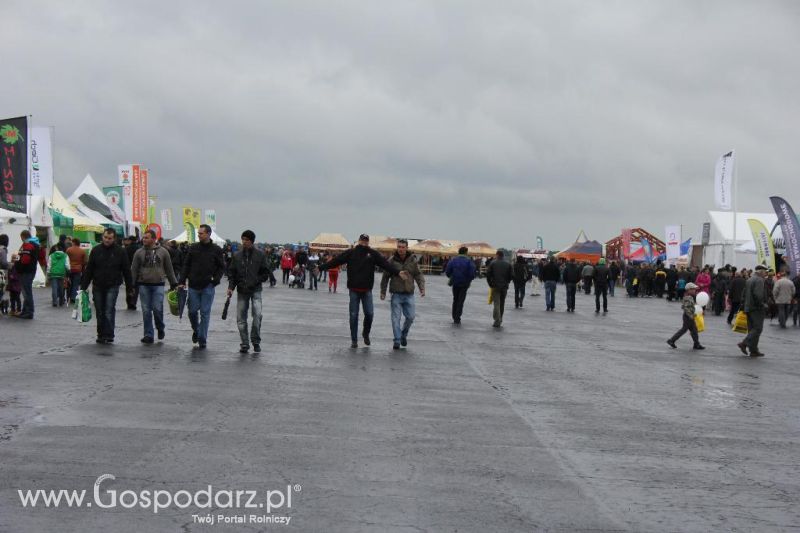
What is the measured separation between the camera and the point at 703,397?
10.9m

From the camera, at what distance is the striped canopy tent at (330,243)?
274 feet

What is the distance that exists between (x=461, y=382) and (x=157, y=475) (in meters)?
5.77

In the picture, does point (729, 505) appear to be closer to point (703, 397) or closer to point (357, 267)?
point (703, 397)

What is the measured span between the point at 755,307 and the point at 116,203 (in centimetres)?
3065

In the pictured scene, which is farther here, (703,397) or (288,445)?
(703,397)

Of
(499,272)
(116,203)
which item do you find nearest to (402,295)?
(499,272)

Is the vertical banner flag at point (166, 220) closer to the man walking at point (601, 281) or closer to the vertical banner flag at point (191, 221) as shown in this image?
the vertical banner flag at point (191, 221)

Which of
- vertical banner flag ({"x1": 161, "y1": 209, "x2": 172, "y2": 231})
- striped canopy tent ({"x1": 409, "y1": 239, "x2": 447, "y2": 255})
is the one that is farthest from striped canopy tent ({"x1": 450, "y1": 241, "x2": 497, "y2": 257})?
vertical banner flag ({"x1": 161, "y1": 209, "x2": 172, "y2": 231})

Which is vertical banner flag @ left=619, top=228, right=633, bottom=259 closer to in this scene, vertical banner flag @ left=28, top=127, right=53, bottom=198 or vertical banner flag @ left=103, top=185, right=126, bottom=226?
vertical banner flag @ left=103, top=185, right=126, bottom=226

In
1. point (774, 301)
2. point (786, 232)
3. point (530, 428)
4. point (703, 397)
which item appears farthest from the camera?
point (786, 232)

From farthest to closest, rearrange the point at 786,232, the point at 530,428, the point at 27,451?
the point at 786,232 → the point at 530,428 → the point at 27,451

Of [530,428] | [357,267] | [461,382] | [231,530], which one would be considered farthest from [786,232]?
[231,530]

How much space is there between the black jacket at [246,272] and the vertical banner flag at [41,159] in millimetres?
16933

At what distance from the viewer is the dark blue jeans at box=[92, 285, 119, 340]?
13.9m
